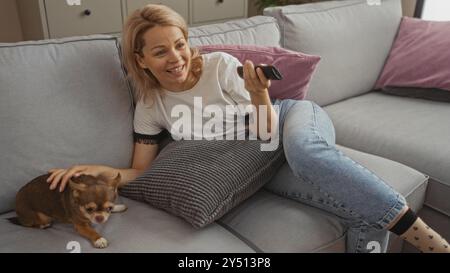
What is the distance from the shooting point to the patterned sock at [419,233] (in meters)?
0.95

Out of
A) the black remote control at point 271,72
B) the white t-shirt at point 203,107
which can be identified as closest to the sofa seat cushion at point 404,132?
the white t-shirt at point 203,107

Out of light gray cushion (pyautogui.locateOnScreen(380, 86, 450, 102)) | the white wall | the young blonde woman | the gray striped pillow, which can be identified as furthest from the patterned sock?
the white wall

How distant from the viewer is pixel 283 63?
136 cm

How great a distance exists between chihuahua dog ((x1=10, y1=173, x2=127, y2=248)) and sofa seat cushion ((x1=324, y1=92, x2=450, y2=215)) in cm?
95

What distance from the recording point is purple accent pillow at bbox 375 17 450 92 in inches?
66.7

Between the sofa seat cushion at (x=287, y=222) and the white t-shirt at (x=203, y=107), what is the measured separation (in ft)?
0.72

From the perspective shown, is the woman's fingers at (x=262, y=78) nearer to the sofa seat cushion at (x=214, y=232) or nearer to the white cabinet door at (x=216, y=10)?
the sofa seat cushion at (x=214, y=232)

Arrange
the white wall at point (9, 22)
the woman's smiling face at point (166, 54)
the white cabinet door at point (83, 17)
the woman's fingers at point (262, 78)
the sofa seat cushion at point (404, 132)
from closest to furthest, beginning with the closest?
the woman's fingers at point (262, 78)
the woman's smiling face at point (166, 54)
the sofa seat cushion at point (404, 132)
the white cabinet door at point (83, 17)
the white wall at point (9, 22)

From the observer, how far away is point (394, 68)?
1841mm

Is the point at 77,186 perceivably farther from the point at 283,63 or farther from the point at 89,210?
the point at 283,63

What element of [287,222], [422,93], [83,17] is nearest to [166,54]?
[287,222]

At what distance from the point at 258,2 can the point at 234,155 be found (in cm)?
205

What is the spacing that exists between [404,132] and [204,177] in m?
0.84
